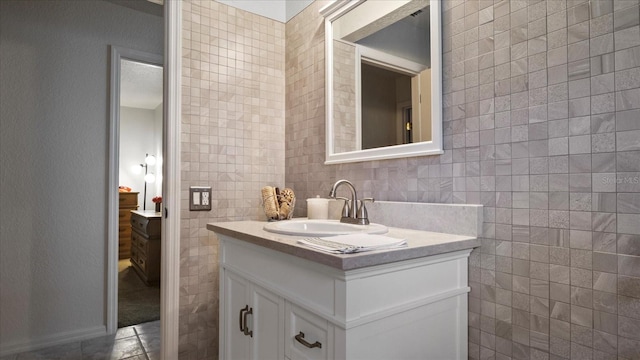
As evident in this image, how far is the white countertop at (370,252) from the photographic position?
2.56 ft

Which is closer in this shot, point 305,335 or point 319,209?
point 305,335

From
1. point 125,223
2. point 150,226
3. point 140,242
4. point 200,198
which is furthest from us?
point 125,223

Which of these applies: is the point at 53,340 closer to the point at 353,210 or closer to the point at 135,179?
the point at 353,210

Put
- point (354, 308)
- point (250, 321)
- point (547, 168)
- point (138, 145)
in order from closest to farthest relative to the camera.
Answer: point (354, 308) < point (547, 168) < point (250, 321) < point (138, 145)

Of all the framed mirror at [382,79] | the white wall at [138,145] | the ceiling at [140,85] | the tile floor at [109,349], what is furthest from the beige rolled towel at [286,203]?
the white wall at [138,145]

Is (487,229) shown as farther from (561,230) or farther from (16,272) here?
(16,272)

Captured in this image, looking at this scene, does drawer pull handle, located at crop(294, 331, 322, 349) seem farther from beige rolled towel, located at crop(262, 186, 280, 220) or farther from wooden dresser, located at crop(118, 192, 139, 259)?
wooden dresser, located at crop(118, 192, 139, 259)

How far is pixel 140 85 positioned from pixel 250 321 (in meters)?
4.49

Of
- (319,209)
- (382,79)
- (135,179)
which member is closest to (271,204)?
(319,209)

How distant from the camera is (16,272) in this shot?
7.02 ft

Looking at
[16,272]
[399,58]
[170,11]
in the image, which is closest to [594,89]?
[399,58]

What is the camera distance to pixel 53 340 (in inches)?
88.0

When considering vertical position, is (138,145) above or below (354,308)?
above

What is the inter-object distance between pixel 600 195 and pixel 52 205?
2.79m
